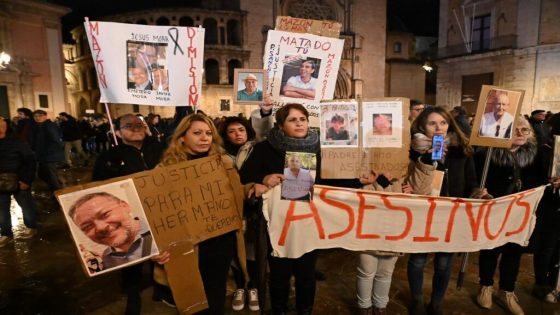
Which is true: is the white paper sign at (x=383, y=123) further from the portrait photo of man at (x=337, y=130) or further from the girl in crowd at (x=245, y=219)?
the girl in crowd at (x=245, y=219)

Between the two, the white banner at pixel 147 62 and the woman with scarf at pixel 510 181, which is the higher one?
the white banner at pixel 147 62

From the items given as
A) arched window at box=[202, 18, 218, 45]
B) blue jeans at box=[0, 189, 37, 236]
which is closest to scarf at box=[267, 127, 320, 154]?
blue jeans at box=[0, 189, 37, 236]

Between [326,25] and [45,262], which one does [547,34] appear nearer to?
[326,25]

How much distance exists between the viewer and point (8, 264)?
484 cm

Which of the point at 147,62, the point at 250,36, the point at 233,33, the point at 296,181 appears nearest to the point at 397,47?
the point at 250,36

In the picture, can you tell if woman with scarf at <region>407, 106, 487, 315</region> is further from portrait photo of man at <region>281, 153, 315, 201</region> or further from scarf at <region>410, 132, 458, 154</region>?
portrait photo of man at <region>281, 153, 315, 201</region>

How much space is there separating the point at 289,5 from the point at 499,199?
102ft

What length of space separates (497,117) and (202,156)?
8.92ft

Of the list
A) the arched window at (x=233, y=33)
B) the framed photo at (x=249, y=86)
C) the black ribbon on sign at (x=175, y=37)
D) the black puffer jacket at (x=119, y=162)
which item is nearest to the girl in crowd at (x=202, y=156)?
the black puffer jacket at (x=119, y=162)

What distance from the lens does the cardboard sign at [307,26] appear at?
379 centimetres

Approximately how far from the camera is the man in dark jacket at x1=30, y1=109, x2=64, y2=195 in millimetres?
7863

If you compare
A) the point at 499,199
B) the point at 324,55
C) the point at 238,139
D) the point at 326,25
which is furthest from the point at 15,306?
the point at 499,199

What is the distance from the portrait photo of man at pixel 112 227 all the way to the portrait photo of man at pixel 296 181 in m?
1.06

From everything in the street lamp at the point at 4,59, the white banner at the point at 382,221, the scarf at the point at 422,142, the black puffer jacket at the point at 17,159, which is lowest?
the white banner at the point at 382,221
